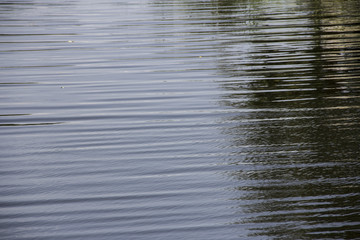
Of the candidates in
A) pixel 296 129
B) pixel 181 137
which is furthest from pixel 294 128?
pixel 181 137

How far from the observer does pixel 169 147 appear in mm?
4254

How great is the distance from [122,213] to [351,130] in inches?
79.4

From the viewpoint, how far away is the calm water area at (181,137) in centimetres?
312

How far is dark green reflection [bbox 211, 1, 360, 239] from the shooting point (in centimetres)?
313

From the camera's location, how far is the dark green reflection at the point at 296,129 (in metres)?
3.13

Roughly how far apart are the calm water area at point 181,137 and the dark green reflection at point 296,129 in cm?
1

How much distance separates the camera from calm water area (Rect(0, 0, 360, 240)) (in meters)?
3.12

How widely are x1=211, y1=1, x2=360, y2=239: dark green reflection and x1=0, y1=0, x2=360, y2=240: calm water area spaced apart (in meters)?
0.01

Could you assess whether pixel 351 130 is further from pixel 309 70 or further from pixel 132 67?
pixel 132 67

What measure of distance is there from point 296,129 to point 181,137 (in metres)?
0.83

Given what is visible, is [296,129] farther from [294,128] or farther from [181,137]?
[181,137]

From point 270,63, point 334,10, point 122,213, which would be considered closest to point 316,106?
point 270,63

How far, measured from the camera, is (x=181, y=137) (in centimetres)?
446

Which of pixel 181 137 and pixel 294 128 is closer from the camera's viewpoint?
pixel 181 137
